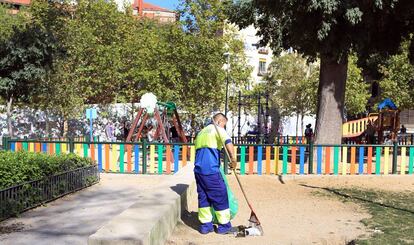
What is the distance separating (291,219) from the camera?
24.9 feet

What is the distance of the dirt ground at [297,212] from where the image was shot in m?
6.35

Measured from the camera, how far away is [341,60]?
47.7 feet

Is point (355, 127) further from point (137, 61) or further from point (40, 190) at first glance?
point (40, 190)

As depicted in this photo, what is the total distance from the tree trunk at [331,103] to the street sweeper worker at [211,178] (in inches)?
351

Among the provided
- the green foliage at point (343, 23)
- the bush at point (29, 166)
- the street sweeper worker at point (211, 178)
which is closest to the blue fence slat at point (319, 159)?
the green foliage at point (343, 23)

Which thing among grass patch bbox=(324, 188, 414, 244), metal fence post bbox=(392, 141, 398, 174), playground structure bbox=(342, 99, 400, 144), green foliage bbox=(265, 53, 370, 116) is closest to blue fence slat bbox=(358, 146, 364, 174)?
metal fence post bbox=(392, 141, 398, 174)

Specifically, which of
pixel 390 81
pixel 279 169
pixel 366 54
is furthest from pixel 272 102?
pixel 279 169

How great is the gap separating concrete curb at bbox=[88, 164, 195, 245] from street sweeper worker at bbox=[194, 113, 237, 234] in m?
0.45

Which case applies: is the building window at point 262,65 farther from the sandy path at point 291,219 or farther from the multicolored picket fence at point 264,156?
the sandy path at point 291,219

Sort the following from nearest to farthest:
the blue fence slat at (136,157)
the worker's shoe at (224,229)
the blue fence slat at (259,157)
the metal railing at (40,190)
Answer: the worker's shoe at (224,229) → the metal railing at (40,190) → the blue fence slat at (259,157) → the blue fence slat at (136,157)

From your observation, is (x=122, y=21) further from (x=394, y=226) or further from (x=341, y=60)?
(x=394, y=226)

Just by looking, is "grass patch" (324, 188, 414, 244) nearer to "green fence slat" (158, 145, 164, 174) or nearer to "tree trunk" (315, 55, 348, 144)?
"tree trunk" (315, 55, 348, 144)

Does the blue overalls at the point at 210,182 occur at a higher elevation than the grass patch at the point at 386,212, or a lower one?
higher

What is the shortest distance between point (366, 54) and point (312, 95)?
17.4m
